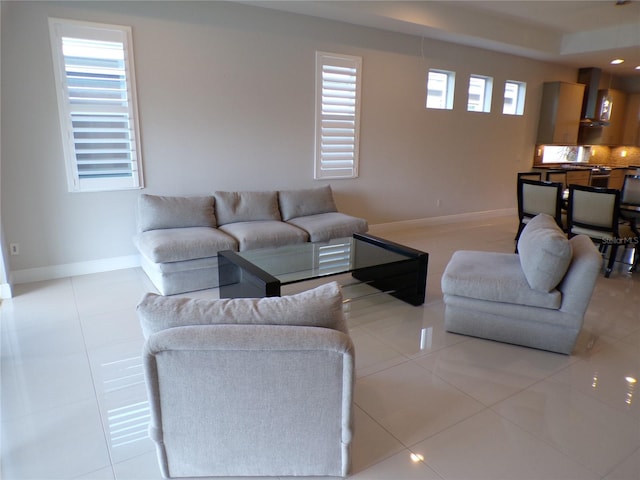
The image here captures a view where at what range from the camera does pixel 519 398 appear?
2.27 meters

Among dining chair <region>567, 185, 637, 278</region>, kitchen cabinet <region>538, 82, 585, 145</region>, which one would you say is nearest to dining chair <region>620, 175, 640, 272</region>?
dining chair <region>567, 185, 637, 278</region>

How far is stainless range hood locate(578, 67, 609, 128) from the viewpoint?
7645mm

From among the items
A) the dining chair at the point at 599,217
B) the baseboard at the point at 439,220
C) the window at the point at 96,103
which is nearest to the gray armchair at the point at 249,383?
the window at the point at 96,103

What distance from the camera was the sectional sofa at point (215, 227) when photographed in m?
3.64

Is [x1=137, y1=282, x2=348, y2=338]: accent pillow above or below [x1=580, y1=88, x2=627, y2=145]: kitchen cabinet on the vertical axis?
below

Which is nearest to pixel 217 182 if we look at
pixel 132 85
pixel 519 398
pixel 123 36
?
pixel 132 85

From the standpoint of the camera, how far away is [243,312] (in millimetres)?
1538

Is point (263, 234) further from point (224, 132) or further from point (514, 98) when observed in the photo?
point (514, 98)

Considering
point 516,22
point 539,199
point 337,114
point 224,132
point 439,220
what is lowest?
point 439,220

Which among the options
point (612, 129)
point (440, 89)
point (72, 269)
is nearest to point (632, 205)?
point (440, 89)

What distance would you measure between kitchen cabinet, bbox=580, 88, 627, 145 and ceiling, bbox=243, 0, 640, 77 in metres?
1.29

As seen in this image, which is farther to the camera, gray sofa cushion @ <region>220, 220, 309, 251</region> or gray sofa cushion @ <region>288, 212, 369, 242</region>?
gray sofa cushion @ <region>288, 212, 369, 242</region>

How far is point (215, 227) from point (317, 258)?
1.30 meters

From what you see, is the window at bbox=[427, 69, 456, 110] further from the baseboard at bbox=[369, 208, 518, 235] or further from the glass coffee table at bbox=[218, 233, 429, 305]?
the glass coffee table at bbox=[218, 233, 429, 305]
